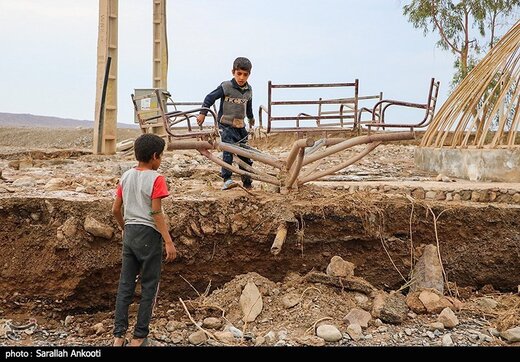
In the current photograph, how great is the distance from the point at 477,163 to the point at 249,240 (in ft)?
15.8

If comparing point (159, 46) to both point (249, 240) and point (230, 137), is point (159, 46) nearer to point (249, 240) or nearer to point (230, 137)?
point (230, 137)

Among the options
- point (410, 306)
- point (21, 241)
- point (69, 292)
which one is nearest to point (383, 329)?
point (410, 306)

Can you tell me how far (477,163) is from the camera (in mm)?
9430

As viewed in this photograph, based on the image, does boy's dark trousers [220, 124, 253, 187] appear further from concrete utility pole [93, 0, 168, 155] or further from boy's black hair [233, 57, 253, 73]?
concrete utility pole [93, 0, 168, 155]

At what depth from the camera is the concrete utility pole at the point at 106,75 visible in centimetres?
1298

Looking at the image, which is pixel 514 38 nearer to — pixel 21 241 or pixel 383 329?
pixel 383 329

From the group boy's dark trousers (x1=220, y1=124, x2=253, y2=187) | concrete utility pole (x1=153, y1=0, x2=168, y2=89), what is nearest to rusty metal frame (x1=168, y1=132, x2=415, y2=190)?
boy's dark trousers (x1=220, y1=124, x2=253, y2=187)

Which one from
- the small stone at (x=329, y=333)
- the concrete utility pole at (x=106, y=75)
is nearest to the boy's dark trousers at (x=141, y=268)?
the small stone at (x=329, y=333)

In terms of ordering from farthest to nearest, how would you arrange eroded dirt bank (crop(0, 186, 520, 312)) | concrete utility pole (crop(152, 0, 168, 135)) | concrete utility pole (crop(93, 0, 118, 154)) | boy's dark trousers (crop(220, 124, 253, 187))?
concrete utility pole (crop(152, 0, 168, 135))
concrete utility pole (crop(93, 0, 118, 154))
boy's dark trousers (crop(220, 124, 253, 187))
eroded dirt bank (crop(0, 186, 520, 312))

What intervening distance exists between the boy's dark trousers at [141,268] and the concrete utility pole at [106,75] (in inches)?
361

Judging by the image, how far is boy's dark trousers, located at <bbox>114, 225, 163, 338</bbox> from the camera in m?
4.35

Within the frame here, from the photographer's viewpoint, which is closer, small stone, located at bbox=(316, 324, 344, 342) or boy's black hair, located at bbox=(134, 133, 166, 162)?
boy's black hair, located at bbox=(134, 133, 166, 162)

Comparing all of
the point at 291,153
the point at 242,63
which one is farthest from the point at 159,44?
the point at 291,153

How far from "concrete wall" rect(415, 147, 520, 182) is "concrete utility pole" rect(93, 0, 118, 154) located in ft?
22.1
